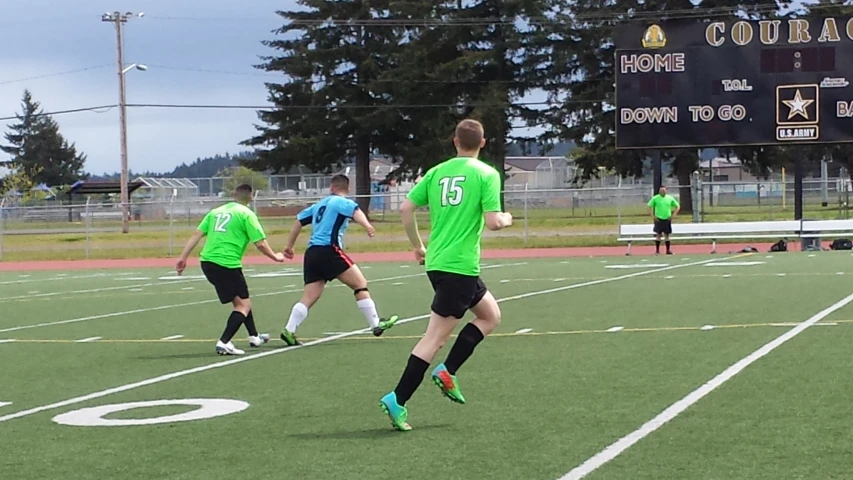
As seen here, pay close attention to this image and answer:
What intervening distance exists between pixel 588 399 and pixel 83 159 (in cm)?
12132

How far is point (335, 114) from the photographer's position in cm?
6825

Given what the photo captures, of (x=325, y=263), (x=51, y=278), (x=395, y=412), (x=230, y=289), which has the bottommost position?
(x=51, y=278)

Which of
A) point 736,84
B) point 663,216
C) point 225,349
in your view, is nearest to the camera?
point 225,349

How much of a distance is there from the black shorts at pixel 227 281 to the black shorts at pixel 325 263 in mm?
657

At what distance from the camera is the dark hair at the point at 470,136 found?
7.55 metres

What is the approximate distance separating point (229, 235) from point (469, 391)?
4.14 m

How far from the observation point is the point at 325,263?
12500 millimetres

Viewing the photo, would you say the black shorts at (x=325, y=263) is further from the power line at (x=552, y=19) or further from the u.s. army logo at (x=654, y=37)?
the power line at (x=552, y=19)

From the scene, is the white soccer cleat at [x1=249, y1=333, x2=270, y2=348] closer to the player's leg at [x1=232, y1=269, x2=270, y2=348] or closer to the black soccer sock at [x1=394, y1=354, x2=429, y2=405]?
the player's leg at [x1=232, y1=269, x2=270, y2=348]

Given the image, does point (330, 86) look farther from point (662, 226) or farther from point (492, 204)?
point (492, 204)

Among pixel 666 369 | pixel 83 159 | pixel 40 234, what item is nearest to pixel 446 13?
pixel 40 234

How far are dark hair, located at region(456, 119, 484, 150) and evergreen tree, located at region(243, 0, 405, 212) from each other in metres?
59.4

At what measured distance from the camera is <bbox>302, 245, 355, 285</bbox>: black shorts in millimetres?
12484

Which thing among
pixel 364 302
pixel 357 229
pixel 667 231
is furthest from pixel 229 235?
pixel 357 229
